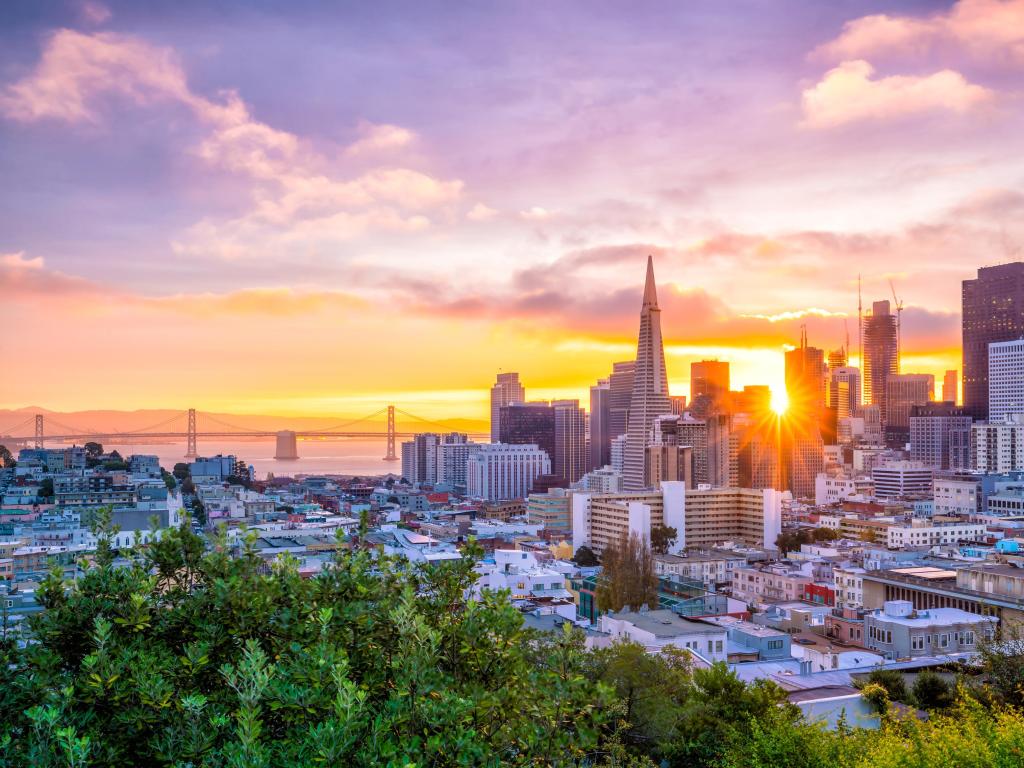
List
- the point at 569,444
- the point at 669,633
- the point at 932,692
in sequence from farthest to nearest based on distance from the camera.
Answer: the point at 569,444 < the point at 669,633 < the point at 932,692

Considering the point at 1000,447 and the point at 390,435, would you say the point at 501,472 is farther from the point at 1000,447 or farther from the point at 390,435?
the point at 390,435

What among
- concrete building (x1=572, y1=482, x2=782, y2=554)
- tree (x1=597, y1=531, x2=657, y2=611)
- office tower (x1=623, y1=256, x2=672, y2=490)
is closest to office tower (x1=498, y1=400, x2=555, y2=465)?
office tower (x1=623, y1=256, x2=672, y2=490)

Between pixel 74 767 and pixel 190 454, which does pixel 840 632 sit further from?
pixel 190 454

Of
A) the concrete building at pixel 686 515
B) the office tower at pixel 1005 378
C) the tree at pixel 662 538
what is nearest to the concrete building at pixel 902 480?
the office tower at pixel 1005 378

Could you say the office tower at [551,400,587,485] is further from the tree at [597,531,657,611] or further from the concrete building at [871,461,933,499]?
the tree at [597,531,657,611]

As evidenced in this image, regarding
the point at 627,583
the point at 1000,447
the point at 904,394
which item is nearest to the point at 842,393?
the point at 904,394

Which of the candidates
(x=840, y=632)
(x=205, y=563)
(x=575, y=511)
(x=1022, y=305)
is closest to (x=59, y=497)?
(x=575, y=511)

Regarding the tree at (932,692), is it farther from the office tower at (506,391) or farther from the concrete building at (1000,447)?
the office tower at (506,391)

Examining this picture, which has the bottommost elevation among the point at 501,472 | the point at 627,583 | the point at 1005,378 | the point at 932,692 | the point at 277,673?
the point at 501,472
